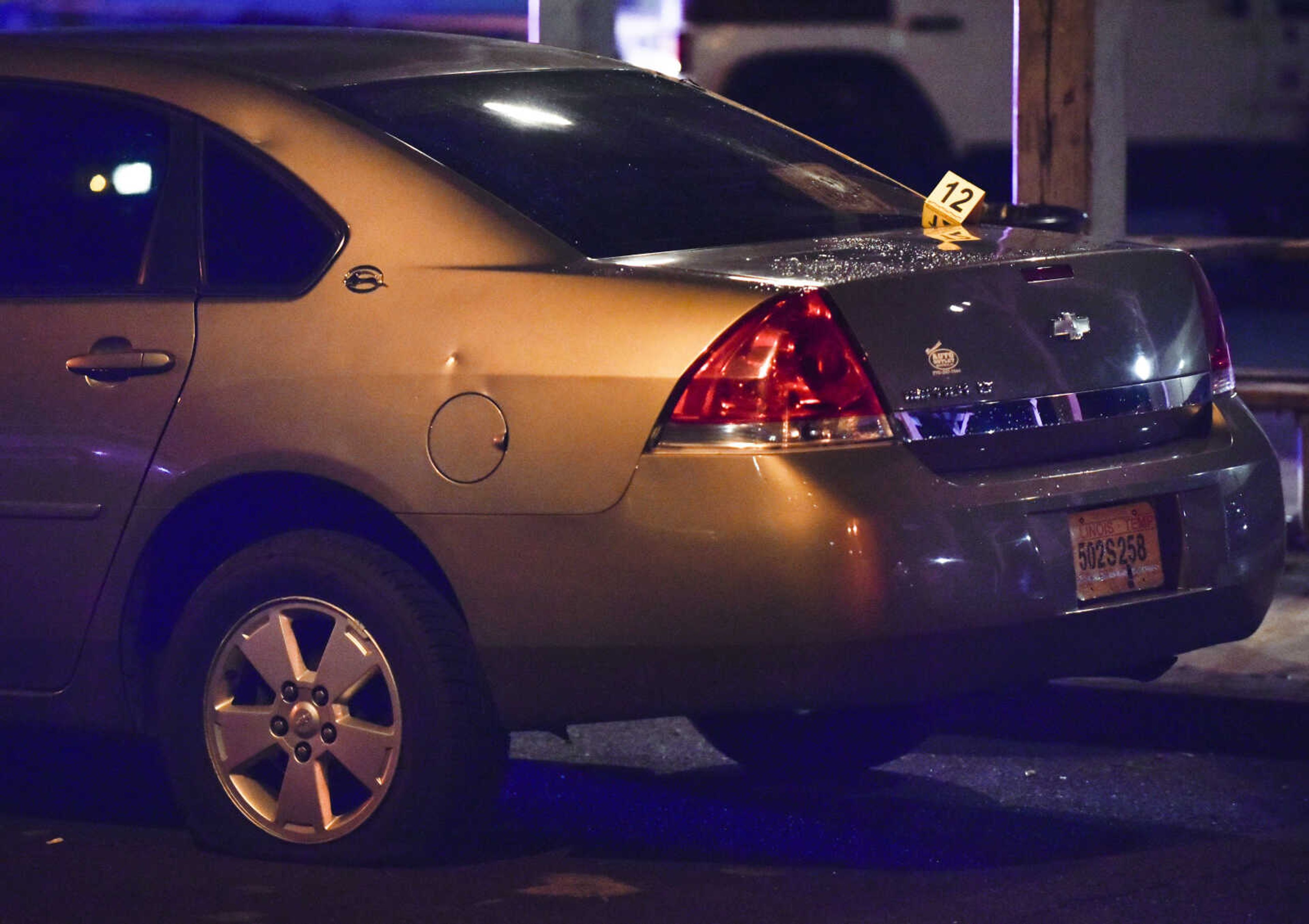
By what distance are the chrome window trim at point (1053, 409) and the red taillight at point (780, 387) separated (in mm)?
86

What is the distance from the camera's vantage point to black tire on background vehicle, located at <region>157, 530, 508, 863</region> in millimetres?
4527

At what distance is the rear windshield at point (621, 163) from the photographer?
470 centimetres

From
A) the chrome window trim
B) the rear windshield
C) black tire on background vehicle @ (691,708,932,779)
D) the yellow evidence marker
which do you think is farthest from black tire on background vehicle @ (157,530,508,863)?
the yellow evidence marker

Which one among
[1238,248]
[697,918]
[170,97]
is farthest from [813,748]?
[1238,248]

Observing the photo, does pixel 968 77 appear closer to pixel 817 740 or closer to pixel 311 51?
pixel 817 740

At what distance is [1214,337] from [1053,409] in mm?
Result: 614

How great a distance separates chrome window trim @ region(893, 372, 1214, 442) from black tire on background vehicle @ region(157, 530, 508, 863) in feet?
3.15

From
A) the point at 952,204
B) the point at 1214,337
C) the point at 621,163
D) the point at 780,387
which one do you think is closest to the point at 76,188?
the point at 621,163

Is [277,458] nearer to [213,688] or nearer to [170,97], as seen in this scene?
[213,688]

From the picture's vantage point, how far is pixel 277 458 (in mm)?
4559

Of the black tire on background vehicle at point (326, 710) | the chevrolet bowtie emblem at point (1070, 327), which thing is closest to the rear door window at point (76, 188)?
the black tire on background vehicle at point (326, 710)

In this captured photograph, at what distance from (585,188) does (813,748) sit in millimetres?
1532

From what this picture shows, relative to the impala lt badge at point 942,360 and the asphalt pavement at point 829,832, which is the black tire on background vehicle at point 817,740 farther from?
the impala lt badge at point 942,360

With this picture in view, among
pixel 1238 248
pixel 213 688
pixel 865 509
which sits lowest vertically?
pixel 213 688
